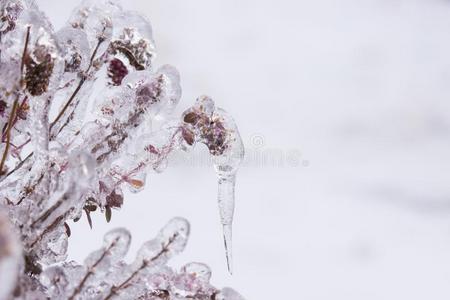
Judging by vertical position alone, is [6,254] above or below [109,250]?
below

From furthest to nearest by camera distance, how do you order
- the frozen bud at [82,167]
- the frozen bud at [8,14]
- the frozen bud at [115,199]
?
the frozen bud at [115,199] → the frozen bud at [8,14] → the frozen bud at [82,167]

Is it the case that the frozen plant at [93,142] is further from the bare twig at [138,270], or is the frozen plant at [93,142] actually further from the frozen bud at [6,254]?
the frozen bud at [6,254]

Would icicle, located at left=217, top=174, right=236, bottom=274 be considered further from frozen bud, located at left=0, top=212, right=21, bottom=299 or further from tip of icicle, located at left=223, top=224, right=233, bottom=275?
frozen bud, located at left=0, top=212, right=21, bottom=299

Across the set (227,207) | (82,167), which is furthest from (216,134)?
(82,167)

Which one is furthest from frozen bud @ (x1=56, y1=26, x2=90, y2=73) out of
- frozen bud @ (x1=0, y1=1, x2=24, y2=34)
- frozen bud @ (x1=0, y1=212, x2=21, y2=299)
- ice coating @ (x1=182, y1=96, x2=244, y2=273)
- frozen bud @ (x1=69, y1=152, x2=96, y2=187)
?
frozen bud @ (x1=0, y1=212, x2=21, y2=299)

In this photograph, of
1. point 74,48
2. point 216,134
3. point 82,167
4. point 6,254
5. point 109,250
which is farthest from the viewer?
point 216,134

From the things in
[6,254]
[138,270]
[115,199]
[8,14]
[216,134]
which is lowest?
[6,254]

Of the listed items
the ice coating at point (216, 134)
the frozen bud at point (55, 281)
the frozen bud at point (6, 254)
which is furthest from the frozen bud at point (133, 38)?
the frozen bud at point (6, 254)

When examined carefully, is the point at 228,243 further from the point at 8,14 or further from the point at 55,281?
the point at 8,14

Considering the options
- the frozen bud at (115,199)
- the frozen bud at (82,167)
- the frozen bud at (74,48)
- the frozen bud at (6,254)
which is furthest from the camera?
the frozen bud at (115,199)
